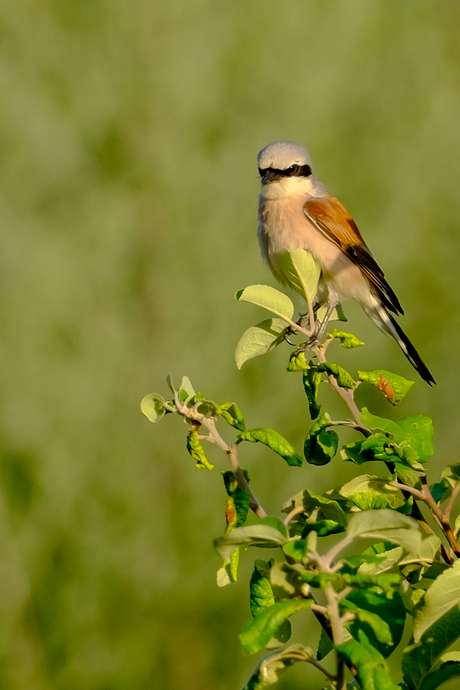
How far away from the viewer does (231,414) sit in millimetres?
888

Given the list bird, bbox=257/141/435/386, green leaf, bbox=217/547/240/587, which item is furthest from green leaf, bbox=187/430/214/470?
bird, bbox=257/141/435/386

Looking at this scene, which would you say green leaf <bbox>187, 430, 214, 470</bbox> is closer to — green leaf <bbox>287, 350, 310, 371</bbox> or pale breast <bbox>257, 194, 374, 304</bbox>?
green leaf <bbox>287, 350, 310, 371</bbox>

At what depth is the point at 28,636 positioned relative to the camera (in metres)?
2.53

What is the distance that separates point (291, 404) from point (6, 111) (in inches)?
70.3

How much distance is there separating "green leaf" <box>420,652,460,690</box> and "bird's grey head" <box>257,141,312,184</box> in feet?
5.45

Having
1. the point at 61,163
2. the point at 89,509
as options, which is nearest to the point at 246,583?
the point at 89,509

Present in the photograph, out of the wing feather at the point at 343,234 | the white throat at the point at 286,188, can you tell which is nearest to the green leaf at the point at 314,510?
the wing feather at the point at 343,234

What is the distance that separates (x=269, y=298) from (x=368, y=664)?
0.53m

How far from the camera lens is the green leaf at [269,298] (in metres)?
0.97

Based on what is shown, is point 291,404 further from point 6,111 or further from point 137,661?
point 6,111

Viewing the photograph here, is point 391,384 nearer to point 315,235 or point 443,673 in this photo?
point 443,673

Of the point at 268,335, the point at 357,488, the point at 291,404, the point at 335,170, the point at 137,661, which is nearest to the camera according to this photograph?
the point at 357,488

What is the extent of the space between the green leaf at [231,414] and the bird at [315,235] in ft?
4.22

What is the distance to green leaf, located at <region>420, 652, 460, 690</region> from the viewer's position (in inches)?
29.7
